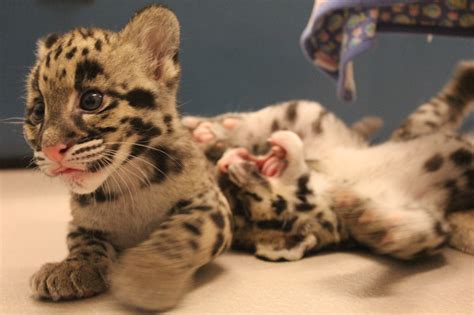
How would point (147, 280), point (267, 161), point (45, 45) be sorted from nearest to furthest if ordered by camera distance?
point (147, 280) → point (45, 45) → point (267, 161)

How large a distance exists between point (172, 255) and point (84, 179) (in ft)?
0.90

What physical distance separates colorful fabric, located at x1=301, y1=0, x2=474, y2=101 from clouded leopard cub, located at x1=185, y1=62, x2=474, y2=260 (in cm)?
35

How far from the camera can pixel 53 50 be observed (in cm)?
131

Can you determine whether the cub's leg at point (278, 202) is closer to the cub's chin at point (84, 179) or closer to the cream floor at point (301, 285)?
the cream floor at point (301, 285)

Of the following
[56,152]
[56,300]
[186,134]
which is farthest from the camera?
[186,134]

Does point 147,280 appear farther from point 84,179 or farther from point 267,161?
point 267,161

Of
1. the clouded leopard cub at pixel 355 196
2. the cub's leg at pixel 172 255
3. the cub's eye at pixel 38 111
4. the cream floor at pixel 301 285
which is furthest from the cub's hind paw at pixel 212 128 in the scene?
the cub's eye at pixel 38 111

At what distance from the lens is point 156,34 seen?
1.41m

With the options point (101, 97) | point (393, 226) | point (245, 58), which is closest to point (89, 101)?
point (101, 97)

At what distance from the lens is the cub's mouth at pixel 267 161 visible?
1816mm

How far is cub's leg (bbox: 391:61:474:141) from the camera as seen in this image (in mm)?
2303

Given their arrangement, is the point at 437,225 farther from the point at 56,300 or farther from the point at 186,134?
the point at 56,300

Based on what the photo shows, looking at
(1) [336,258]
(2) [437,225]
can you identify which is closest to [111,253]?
(1) [336,258]

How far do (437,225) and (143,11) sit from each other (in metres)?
1.04
